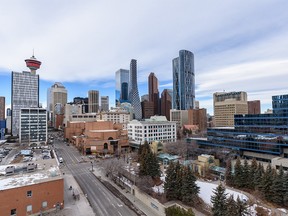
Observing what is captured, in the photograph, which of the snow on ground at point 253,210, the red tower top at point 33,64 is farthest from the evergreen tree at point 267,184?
the red tower top at point 33,64

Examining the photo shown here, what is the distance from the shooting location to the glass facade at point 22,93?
135 meters

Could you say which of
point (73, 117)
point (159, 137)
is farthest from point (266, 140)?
point (73, 117)

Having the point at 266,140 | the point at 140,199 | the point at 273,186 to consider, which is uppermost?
the point at 266,140

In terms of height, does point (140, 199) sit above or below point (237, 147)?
below

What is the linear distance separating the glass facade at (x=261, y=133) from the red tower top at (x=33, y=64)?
520 feet

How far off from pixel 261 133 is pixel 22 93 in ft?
508

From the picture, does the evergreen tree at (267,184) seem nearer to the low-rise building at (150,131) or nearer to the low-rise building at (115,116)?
the low-rise building at (150,131)

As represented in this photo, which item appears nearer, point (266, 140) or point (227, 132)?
point (266, 140)

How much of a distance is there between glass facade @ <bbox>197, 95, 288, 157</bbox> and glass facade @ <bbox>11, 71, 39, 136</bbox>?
458ft

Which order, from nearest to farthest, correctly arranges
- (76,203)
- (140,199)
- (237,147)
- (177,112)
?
(76,203) → (140,199) → (237,147) → (177,112)

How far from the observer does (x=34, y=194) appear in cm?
2559

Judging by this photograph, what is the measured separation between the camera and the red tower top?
6019 inches

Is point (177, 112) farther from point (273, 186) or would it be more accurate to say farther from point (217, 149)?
point (273, 186)

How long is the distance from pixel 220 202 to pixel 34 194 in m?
25.1
